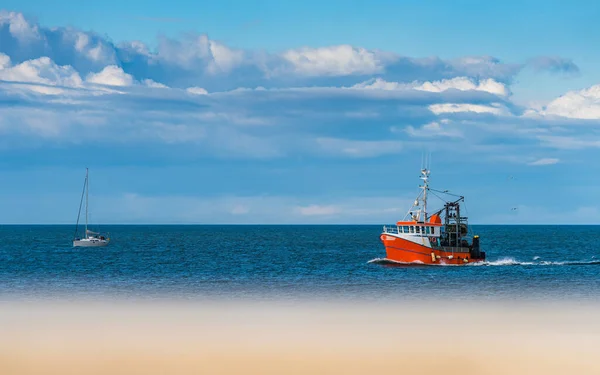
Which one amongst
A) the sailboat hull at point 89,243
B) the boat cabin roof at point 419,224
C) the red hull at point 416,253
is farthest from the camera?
the sailboat hull at point 89,243

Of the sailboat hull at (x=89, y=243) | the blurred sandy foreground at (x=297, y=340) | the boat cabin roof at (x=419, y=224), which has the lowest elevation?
the blurred sandy foreground at (x=297, y=340)

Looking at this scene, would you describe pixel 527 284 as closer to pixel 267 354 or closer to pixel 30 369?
pixel 267 354

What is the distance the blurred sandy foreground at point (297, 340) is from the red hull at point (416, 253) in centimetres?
3442

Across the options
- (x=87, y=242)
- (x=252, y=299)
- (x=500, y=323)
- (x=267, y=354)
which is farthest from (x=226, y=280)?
(x=87, y=242)

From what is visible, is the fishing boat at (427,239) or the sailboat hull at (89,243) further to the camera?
the sailboat hull at (89,243)

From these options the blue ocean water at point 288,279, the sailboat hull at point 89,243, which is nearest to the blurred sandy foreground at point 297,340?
the blue ocean water at point 288,279

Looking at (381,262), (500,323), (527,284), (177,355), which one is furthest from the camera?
(381,262)

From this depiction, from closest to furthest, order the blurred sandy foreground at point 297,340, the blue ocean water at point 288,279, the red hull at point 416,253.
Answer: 1. the blurred sandy foreground at point 297,340
2. the blue ocean water at point 288,279
3. the red hull at point 416,253

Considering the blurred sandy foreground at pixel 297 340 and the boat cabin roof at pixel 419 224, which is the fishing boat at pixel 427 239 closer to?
the boat cabin roof at pixel 419 224

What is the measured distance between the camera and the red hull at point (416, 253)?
77812 mm

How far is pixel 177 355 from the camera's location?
2661cm

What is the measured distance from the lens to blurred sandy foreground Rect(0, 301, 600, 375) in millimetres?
24994

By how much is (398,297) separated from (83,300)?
1999cm

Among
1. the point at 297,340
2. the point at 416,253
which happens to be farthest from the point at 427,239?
the point at 297,340
